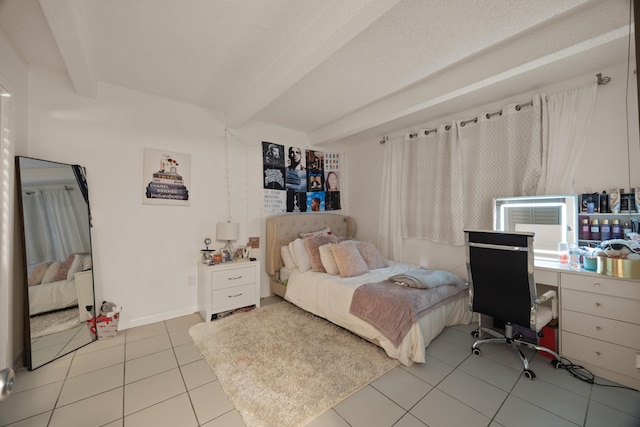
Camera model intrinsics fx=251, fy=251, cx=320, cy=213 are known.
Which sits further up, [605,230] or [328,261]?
[605,230]

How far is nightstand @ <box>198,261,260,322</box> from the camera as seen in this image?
9.19 feet

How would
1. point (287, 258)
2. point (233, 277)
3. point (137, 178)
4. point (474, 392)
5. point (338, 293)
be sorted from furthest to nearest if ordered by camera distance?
1. point (287, 258)
2. point (233, 277)
3. point (137, 178)
4. point (338, 293)
5. point (474, 392)

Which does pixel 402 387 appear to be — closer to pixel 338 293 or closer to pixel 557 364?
pixel 338 293

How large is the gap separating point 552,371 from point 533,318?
1.58 feet

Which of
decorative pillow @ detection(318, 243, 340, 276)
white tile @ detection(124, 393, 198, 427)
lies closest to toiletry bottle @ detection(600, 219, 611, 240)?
decorative pillow @ detection(318, 243, 340, 276)

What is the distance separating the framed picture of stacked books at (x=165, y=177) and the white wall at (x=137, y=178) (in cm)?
6

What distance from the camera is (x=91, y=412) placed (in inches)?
61.3

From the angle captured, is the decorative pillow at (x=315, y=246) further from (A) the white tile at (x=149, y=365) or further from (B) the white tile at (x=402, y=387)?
(A) the white tile at (x=149, y=365)

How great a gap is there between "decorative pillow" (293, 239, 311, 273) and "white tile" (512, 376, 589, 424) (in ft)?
7.06

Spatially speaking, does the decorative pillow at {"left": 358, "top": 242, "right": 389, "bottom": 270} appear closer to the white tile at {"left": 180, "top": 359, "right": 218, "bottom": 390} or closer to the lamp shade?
the lamp shade

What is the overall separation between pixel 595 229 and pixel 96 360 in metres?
4.40

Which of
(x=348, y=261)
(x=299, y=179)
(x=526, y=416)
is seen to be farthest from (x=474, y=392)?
(x=299, y=179)

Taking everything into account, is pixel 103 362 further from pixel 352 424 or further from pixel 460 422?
pixel 460 422

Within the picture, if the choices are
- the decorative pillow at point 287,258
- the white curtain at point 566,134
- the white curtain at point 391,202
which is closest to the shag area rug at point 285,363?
the decorative pillow at point 287,258
